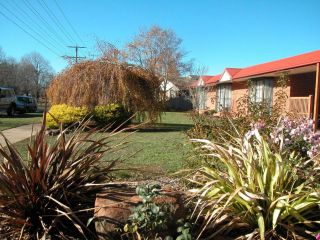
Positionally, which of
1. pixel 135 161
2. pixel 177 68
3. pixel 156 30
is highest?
pixel 156 30

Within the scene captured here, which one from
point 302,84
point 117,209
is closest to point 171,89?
point 302,84

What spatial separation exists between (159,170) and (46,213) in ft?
13.0

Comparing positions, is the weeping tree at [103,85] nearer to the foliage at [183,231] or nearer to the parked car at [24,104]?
the parked car at [24,104]

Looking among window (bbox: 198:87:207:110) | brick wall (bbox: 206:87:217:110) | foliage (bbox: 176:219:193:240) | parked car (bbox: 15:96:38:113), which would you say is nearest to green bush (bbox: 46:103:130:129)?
window (bbox: 198:87:207:110)

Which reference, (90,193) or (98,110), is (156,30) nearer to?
(98,110)

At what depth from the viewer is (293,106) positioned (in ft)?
61.8

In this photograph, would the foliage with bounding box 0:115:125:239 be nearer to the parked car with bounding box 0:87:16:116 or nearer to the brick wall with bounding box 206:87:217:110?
the brick wall with bounding box 206:87:217:110

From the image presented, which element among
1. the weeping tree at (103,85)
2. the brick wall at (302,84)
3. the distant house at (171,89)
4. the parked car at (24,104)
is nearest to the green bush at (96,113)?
the weeping tree at (103,85)

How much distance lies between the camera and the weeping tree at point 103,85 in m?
17.7

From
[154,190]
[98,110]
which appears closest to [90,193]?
[154,190]

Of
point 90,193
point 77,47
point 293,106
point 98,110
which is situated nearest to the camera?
point 90,193

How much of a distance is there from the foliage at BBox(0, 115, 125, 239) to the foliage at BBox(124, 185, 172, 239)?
1.62ft

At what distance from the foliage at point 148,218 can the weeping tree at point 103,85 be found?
14.4m

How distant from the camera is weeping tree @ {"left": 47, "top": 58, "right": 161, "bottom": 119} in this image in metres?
17.7
